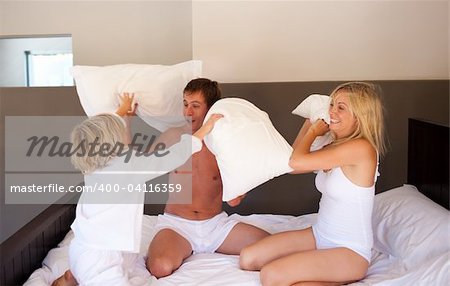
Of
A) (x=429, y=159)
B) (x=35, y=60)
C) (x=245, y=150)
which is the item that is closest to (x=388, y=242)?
(x=429, y=159)

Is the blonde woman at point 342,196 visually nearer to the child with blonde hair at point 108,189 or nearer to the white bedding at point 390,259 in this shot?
the white bedding at point 390,259

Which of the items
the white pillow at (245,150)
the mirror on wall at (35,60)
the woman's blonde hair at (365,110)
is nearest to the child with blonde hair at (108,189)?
the white pillow at (245,150)

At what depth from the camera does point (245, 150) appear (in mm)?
1700

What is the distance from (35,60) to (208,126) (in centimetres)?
254

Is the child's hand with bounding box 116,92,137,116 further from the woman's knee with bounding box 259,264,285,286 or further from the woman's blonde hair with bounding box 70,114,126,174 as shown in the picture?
the woman's knee with bounding box 259,264,285,286

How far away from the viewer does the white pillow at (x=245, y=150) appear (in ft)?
5.58

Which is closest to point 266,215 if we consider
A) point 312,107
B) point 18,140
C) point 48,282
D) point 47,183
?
point 312,107

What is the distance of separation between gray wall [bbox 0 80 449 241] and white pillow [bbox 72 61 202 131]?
413 millimetres

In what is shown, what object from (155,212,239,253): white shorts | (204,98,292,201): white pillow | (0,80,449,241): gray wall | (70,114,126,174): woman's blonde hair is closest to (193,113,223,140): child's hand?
(204,98,292,201): white pillow

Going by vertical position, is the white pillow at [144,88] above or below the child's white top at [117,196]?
above

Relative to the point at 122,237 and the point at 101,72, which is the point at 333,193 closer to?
the point at 122,237

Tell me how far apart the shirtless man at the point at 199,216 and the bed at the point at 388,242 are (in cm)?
7

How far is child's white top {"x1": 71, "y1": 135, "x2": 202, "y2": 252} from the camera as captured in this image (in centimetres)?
167

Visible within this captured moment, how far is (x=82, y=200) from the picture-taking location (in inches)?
68.4
